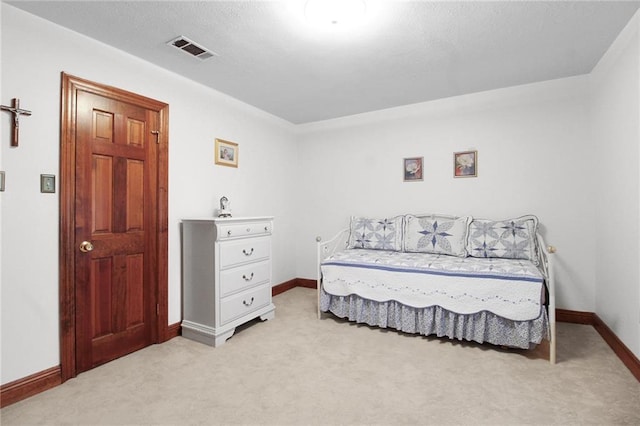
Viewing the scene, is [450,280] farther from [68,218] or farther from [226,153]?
[68,218]

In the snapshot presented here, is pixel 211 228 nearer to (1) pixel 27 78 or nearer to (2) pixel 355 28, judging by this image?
(1) pixel 27 78

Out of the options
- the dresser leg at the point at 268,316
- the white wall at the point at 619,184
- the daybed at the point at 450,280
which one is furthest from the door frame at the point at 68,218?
the white wall at the point at 619,184

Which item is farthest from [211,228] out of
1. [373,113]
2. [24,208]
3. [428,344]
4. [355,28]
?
[373,113]

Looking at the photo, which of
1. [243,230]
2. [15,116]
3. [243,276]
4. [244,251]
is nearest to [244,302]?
[243,276]

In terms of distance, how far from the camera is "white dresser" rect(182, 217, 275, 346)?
2615mm

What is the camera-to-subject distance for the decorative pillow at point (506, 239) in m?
2.95

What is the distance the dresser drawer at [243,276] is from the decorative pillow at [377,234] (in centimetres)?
115

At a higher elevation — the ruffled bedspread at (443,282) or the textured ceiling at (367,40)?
the textured ceiling at (367,40)

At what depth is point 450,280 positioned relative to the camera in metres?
2.58

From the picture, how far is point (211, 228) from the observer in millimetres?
2643

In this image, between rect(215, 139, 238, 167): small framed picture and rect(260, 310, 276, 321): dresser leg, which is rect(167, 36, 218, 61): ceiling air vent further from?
rect(260, 310, 276, 321): dresser leg

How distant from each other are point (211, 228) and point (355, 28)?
1895mm

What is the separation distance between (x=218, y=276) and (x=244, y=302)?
421 mm

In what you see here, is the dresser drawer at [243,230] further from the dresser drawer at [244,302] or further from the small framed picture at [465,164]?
the small framed picture at [465,164]
